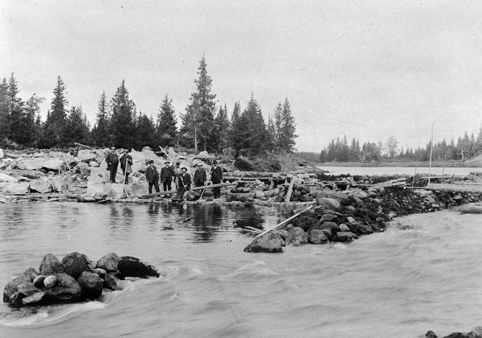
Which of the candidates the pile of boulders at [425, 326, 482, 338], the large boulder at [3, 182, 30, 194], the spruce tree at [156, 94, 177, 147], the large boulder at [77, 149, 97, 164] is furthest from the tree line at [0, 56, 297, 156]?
the pile of boulders at [425, 326, 482, 338]

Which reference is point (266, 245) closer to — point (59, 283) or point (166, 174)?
point (59, 283)

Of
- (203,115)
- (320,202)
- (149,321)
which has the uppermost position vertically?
(203,115)

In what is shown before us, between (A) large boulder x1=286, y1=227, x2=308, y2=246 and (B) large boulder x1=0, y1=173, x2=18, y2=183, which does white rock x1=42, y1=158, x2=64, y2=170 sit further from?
(A) large boulder x1=286, y1=227, x2=308, y2=246

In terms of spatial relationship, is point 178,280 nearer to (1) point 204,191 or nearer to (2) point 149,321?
(2) point 149,321

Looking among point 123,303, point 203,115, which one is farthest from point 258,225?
point 203,115

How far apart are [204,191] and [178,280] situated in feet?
49.0

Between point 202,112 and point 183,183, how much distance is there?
1485 inches

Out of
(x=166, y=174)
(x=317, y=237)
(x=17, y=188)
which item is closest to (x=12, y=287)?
(x=317, y=237)

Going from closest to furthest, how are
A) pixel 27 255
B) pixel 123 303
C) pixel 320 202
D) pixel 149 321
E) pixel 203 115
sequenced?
pixel 149 321, pixel 123 303, pixel 27 255, pixel 320 202, pixel 203 115

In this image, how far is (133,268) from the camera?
25.0ft

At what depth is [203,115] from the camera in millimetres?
57969

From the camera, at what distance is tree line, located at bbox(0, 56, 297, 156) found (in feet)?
162

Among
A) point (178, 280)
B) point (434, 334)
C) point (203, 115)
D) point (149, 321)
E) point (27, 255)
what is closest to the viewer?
point (434, 334)

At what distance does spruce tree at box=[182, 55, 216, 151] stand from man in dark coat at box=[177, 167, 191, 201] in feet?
118
